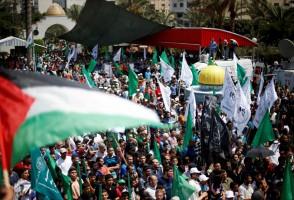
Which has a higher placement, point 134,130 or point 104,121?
point 104,121

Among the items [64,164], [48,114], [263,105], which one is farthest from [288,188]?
[263,105]

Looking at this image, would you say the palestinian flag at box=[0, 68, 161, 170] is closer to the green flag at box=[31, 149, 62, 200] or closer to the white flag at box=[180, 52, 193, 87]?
the green flag at box=[31, 149, 62, 200]

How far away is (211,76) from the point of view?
2133cm

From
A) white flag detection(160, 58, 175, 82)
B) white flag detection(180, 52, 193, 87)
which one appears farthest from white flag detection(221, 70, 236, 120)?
white flag detection(160, 58, 175, 82)

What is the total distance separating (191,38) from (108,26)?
538 cm

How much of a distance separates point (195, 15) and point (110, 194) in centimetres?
5949

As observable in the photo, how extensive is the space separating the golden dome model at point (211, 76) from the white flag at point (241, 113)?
7.63m

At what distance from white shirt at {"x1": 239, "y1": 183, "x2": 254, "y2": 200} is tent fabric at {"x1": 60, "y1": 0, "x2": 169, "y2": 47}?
24363 millimetres

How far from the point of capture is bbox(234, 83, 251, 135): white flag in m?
13.3

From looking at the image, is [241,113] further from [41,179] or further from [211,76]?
[211,76]

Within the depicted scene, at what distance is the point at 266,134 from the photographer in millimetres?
11641

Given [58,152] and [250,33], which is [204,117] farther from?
[250,33]

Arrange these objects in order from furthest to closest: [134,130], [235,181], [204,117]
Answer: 1. [134,130]
2. [204,117]
3. [235,181]

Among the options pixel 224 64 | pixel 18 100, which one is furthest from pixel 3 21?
pixel 18 100
